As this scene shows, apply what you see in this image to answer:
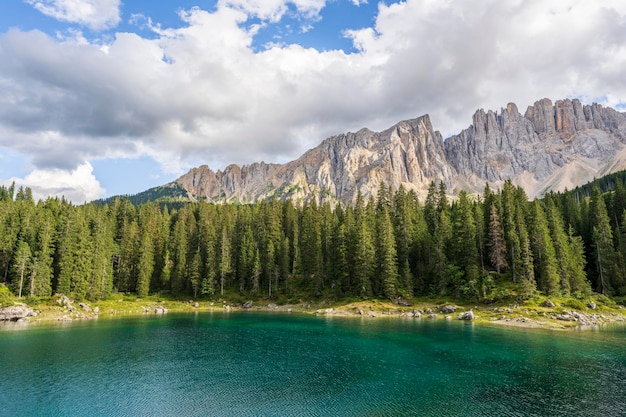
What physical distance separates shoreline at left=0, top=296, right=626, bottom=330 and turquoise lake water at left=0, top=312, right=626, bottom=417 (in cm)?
955

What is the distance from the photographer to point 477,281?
296ft

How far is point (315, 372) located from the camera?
40875 millimetres

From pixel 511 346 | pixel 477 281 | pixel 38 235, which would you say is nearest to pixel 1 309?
pixel 38 235

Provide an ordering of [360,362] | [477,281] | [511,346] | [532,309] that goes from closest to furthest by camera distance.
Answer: [360,362] < [511,346] < [532,309] < [477,281]

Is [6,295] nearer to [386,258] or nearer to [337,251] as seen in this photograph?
[337,251]

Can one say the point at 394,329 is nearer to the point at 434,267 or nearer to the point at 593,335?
the point at 593,335

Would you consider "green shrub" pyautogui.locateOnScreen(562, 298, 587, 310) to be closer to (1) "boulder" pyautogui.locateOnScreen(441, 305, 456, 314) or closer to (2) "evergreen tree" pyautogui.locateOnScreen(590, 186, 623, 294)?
(2) "evergreen tree" pyautogui.locateOnScreen(590, 186, 623, 294)

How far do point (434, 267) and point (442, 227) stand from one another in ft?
39.5

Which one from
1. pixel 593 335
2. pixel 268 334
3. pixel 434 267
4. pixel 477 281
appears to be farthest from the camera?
pixel 434 267

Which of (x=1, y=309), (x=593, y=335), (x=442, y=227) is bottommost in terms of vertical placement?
(x=593, y=335)

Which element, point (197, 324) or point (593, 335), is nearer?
point (593, 335)

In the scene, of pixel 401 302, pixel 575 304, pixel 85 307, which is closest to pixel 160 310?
pixel 85 307

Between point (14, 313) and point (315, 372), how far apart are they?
7473cm

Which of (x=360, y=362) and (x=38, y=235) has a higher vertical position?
(x=38, y=235)
